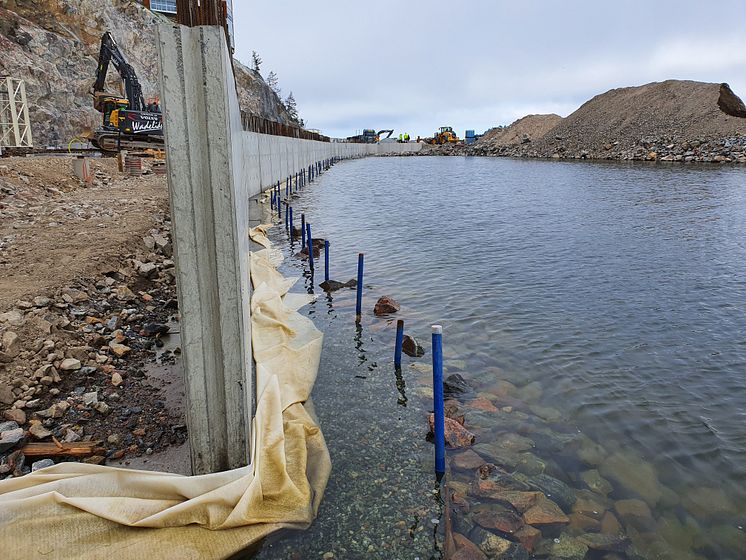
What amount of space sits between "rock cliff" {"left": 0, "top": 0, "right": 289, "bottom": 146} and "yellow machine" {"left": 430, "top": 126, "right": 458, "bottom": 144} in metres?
72.4

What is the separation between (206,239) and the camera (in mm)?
3740

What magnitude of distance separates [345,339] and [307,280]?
380 cm

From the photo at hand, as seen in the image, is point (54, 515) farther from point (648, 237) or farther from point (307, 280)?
point (648, 237)

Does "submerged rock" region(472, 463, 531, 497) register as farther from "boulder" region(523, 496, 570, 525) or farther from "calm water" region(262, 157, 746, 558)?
"calm water" region(262, 157, 746, 558)

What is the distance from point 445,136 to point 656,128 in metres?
56.2

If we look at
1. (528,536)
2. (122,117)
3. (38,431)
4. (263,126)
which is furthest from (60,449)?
(122,117)

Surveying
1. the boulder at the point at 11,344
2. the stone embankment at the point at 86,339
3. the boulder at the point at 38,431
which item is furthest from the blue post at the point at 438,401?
the boulder at the point at 11,344

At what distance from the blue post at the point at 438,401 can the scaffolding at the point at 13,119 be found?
26.5m

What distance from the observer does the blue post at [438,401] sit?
15.2 feet

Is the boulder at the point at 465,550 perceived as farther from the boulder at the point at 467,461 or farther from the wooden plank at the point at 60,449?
the wooden plank at the point at 60,449

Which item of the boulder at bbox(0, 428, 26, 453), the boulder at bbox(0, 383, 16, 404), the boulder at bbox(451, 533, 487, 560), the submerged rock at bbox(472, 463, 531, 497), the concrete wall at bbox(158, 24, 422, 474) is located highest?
the concrete wall at bbox(158, 24, 422, 474)

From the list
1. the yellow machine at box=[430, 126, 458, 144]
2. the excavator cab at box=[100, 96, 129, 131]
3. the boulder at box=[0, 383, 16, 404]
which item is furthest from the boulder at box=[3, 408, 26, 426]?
the yellow machine at box=[430, 126, 458, 144]

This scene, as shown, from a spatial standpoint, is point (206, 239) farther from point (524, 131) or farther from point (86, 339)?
point (524, 131)

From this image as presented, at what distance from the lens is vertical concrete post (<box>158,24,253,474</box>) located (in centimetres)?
345
